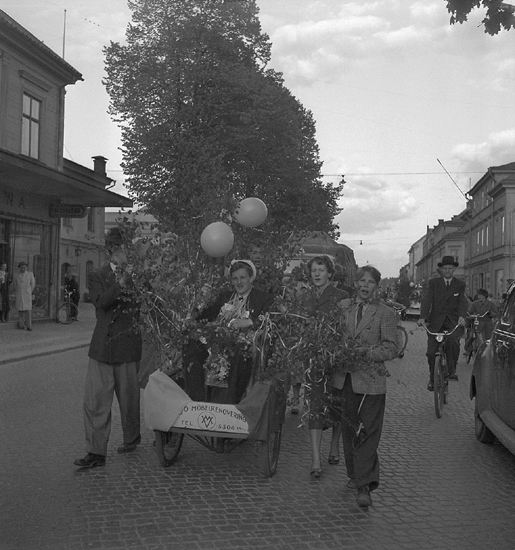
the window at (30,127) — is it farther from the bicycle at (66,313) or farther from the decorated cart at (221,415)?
the decorated cart at (221,415)

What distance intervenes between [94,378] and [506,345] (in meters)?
3.39

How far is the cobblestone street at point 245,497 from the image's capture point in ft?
13.9

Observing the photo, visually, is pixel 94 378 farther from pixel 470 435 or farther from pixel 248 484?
pixel 470 435

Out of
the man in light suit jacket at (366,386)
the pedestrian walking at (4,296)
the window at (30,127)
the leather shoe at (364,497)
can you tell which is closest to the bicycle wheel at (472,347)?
the man in light suit jacket at (366,386)

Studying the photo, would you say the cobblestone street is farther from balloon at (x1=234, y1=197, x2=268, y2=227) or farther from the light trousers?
balloon at (x1=234, y1=197, x2=268, y2=227)

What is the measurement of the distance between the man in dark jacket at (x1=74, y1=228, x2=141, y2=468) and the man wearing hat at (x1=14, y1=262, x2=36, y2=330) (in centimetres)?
1501

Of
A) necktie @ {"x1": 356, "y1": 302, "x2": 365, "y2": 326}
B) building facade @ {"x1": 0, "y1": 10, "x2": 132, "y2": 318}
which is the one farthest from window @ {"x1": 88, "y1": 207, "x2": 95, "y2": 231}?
necktie @ {"x1": 356, "y1": 302, "x2": 365, "y2": 326}

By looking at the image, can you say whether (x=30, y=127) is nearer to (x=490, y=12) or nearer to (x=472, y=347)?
(x=472, y=347)

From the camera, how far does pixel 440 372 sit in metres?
8.85

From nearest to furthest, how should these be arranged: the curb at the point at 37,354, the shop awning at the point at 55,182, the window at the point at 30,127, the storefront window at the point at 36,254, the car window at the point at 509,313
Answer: the car window at the point at 509,313 < the curb at the point at 37,354 < the shop awning at the point at 55,182 < the storefront window at the point at 36,254 < the window at the point at 30,127

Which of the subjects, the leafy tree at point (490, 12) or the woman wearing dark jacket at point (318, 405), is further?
the leafy tree at point (490, 12)

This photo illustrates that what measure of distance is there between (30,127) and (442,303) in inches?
696

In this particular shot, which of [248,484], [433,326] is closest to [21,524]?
[248,484]

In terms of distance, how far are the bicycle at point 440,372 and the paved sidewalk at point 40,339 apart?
7.63 m
